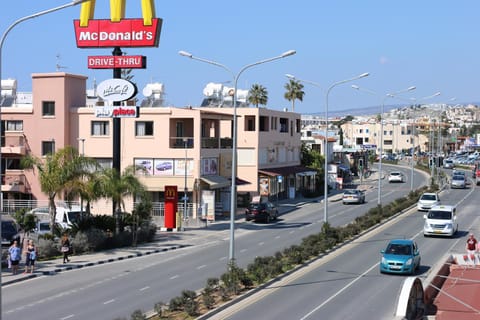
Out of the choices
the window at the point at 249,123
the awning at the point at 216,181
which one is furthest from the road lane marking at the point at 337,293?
the window at the point at 249,123

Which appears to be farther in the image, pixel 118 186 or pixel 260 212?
pixel 260 212

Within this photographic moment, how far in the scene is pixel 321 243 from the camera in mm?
34844

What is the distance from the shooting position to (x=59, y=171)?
36.4 m

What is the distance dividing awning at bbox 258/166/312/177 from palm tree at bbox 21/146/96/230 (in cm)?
2924

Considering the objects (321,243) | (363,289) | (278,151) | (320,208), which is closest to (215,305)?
(363,289)

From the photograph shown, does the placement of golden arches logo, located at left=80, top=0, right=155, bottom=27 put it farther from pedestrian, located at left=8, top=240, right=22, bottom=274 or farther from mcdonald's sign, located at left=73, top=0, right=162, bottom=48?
pedestrian, located at left=8, top=240, right=22, bottom=274

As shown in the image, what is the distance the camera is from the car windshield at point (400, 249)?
1133 inches

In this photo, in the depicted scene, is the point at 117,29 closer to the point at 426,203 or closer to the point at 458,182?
the point at 426,203

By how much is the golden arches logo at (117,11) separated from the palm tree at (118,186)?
8970mm

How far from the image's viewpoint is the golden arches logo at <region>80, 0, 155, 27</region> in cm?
4262

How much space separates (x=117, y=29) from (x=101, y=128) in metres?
13.6

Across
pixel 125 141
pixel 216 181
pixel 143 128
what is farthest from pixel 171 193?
pixel 125 141

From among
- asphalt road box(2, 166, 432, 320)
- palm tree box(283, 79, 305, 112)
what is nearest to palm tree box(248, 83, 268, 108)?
palm tree box(283, 79, 305, 112)

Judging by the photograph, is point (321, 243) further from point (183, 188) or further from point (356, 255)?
point (183, 188)
